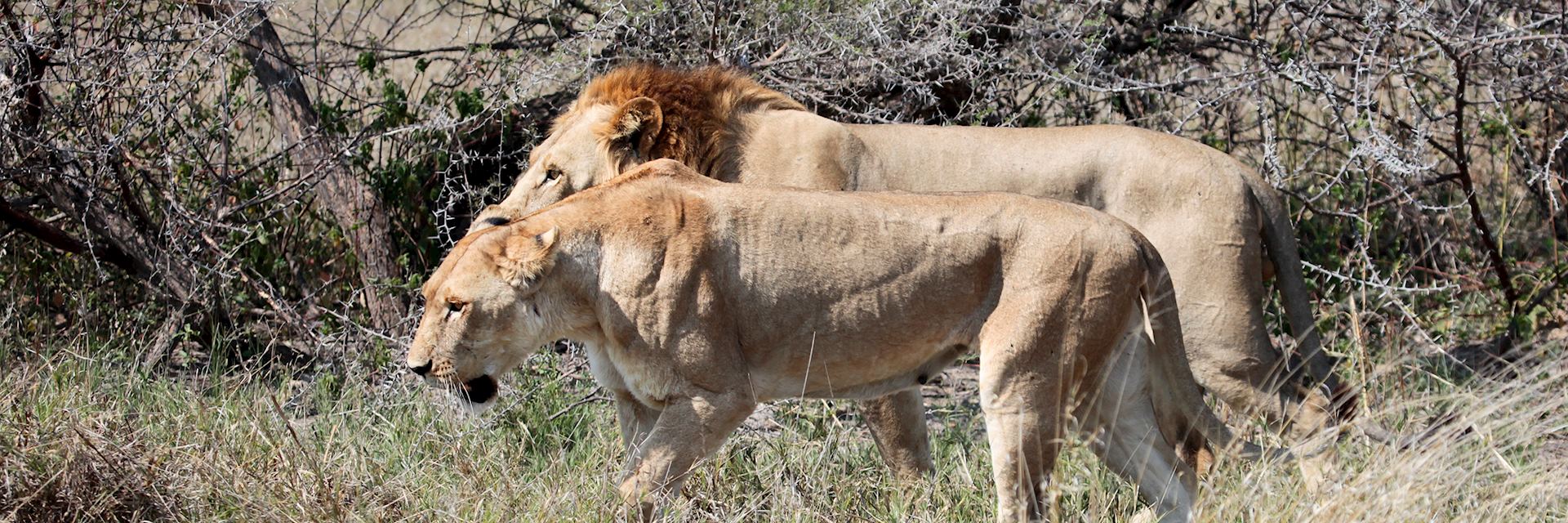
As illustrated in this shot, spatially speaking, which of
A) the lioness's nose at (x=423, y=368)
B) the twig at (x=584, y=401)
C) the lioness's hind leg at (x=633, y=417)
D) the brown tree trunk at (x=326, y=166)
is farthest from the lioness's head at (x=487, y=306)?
the brown tree trunk at (x=326, y=166)

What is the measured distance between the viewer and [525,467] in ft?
16.4

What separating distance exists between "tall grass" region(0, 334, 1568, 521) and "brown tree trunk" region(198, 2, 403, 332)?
0.89 m

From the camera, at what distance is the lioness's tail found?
4.29m

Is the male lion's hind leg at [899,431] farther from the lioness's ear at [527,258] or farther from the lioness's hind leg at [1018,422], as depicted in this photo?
→ the lioness's ear at [527,258]

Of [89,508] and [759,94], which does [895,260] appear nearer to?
[759,94]

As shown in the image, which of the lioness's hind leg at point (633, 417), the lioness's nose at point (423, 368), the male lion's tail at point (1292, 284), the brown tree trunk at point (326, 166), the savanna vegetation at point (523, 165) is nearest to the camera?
the lioness's nose at point (423, 368)

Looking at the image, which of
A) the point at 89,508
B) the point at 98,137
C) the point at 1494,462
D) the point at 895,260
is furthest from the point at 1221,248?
the point at 98,137

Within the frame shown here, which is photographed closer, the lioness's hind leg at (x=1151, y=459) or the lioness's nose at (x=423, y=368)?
the lioness's nose at (x=423, y=368)

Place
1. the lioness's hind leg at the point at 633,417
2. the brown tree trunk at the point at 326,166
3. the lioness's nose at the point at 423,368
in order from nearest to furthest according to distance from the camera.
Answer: the lioness's nose at the point at 423,368 < the lioness's hind leg at the point at 633,417 < the brown tree trunk at the point at 326,166

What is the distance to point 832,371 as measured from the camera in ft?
14.1

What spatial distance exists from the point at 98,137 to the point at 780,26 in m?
2.72

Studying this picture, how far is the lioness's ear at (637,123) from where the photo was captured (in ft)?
17.5

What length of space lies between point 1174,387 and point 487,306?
6.16 feet

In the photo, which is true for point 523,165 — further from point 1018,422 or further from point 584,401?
point 1018,422
